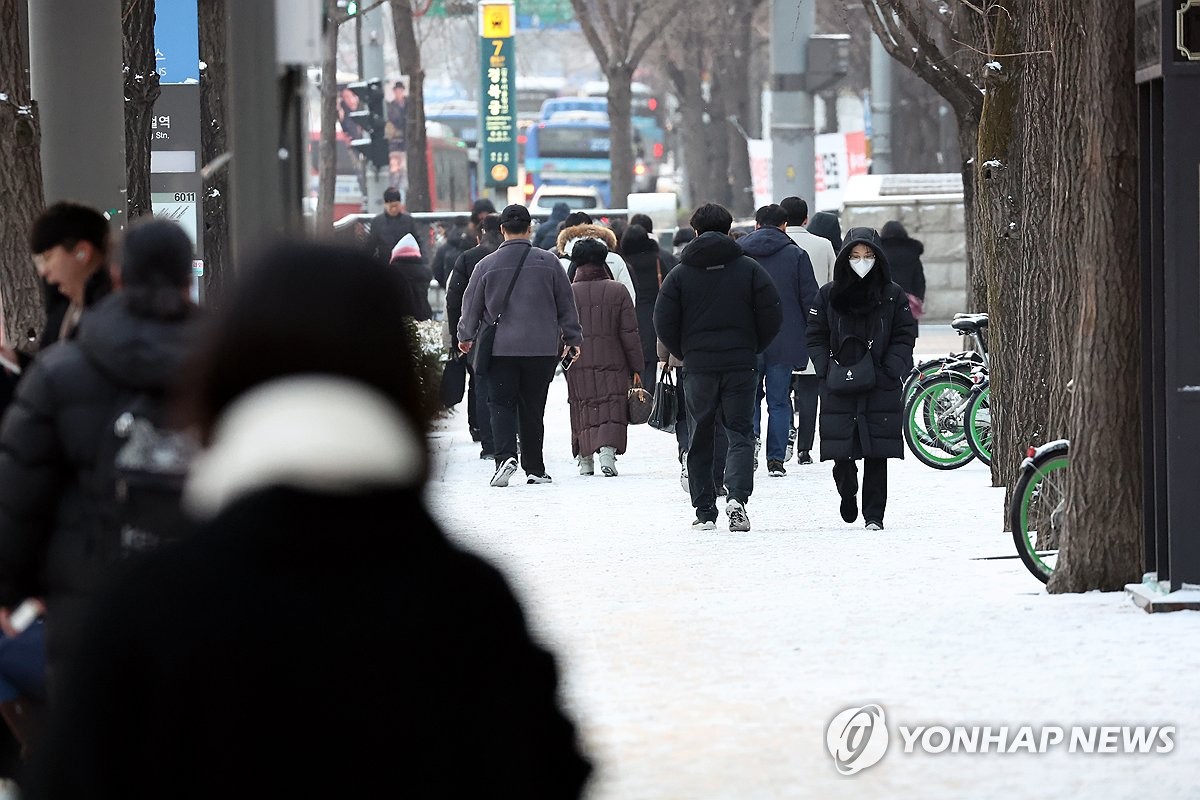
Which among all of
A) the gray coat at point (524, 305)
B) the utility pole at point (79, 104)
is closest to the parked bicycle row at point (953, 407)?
the gray coat at point (524, 305)

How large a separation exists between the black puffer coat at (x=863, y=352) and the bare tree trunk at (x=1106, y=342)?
2.68m

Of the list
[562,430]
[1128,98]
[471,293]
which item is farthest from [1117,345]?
[562,430]

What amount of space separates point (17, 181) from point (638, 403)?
6133 mm

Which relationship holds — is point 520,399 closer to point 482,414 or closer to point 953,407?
point 482,414

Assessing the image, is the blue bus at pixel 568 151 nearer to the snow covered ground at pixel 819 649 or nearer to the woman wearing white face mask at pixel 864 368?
the snow covered ground at pixel 819 649

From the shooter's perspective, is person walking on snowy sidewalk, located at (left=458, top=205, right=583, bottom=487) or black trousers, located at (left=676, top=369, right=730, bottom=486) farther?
person walking on snowy sidewalk, located at (left=458, top=205, right=583, bottom=487)

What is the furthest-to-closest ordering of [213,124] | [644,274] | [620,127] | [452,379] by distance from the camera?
[620,127] → [213,124] → [644,274] → [452,379]

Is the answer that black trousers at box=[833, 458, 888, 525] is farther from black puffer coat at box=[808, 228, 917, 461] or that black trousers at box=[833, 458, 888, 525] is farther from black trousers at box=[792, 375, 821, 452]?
black trousers at box=[792, 375, 821, 452]

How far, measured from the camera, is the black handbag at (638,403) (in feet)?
50.2

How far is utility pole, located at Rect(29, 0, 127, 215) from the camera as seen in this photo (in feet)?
32.1

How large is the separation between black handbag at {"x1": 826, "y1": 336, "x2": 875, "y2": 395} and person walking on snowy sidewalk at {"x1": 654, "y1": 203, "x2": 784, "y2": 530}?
0.38 m

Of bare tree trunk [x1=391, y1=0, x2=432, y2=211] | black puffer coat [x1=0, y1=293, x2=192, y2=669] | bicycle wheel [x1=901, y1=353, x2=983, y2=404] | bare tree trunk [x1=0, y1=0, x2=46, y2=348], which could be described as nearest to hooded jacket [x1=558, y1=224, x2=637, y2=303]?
bicycle wheel [x1=901, y1=353, x2=983, y2=404]

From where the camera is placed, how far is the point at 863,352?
39.9ft

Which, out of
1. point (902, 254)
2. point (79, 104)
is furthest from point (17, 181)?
point (902, 254)
